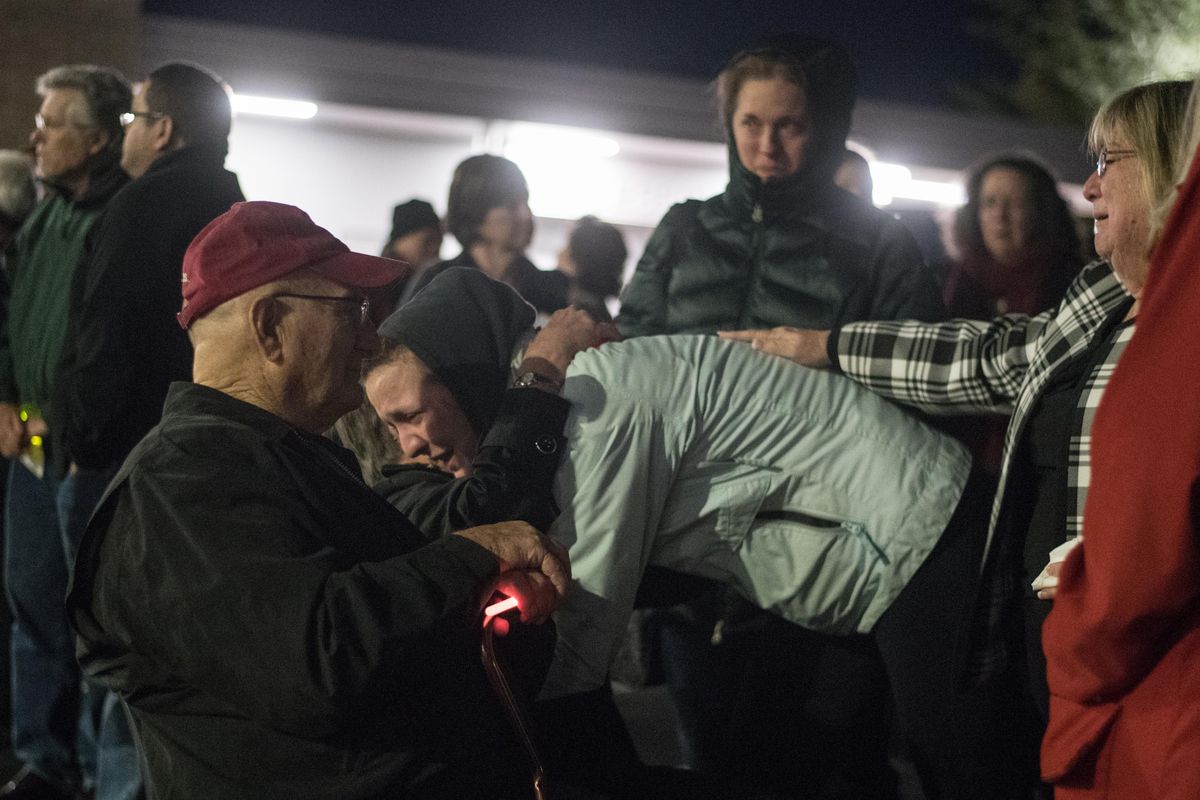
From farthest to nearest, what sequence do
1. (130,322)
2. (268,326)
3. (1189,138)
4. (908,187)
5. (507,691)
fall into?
(908,187) < (130,322) < (268,326) < (507,691) < (1189,138)

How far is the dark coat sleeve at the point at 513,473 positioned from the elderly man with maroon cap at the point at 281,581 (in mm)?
196

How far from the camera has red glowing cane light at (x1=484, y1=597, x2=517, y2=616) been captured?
2.11m

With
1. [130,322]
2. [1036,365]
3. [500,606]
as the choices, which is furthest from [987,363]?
[130,322]

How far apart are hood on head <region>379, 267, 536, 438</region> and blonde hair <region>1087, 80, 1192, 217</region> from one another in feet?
3.67

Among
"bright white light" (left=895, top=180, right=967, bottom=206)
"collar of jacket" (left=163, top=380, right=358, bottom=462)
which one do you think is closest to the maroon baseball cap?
"collar of jacket" (left=163, top=380, right=358, bottom=462)

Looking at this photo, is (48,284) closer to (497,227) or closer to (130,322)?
(130,322)

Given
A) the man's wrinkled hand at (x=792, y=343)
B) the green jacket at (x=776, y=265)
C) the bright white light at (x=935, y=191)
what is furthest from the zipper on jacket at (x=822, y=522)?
the bright white light at (x=935, y=191)

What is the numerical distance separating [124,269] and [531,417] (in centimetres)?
185

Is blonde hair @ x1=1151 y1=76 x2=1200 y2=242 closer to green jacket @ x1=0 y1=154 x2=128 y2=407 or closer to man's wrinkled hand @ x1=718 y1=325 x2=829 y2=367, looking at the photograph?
man's wrinkled hand @ x1=718 y1=325 x2=829 y2=367

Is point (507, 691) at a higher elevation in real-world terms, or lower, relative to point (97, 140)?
lower

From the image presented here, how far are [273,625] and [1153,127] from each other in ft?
4.87

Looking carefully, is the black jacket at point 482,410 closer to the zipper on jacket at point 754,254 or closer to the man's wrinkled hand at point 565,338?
the man's wrinkled hand at point 565,338

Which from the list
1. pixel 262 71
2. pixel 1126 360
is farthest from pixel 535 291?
pixel 262 71

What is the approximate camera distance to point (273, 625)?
191 centimetres
